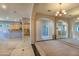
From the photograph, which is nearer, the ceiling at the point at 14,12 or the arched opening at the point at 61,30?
the ceiling at the point at 14,12

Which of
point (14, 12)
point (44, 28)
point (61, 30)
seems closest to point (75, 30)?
point (61, 30)

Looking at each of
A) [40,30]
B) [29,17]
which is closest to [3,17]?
[29,17]

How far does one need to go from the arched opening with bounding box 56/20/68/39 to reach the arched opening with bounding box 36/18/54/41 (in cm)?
20

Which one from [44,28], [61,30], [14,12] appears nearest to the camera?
[44,28]

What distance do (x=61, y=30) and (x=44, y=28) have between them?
54 centimetres

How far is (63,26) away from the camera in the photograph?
2.73 meters

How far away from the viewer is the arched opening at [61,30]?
2675 millimetres

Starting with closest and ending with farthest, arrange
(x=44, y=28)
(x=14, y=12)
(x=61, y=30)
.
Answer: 1. (x=44, y=28)
2. (x=14, y=12)
3. (x=61, y=30)

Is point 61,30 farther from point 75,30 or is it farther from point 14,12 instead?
point 14,12

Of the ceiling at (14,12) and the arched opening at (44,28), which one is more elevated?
the ceiling at (14,12)

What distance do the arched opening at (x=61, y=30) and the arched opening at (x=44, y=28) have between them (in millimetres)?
199

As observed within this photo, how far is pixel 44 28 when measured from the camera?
2463 millimetres

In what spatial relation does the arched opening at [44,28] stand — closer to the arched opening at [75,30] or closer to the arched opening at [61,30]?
the arched opening at [61,30]

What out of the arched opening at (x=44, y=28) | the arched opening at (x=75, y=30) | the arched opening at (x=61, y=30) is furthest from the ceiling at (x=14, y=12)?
the arched opening at (x=75, y=30)
